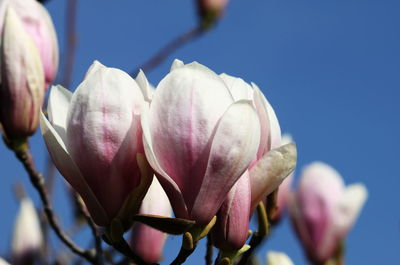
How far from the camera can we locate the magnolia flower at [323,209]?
1792 millimetres

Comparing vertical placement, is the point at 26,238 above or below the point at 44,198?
below

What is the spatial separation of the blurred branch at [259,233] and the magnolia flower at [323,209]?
84 cm

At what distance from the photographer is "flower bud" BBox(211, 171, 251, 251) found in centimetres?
76

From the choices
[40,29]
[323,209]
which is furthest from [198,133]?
[323,209]

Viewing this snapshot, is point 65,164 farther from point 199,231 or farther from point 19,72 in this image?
point 19,72

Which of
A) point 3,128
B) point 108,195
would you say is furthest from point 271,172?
point 3,128

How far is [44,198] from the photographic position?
1174 millimetres

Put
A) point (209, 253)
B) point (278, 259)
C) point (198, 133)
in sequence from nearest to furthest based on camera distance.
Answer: point (198, 133) → point (209, 253) → point (278, 259)

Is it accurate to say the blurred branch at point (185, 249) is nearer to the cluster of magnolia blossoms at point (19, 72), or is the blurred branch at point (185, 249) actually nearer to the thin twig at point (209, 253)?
the thin twig at point (209, 253)

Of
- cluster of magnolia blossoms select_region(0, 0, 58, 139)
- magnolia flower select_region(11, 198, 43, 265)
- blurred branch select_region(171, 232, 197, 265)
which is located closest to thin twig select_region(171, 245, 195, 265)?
blurred branch select_region(171, 232, 197, 265)

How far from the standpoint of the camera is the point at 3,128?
45.1 inches

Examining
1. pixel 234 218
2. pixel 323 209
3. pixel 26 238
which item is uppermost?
pixel 234 218

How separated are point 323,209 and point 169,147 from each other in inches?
49.2

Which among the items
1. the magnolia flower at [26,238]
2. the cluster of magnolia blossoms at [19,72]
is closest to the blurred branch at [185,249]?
the cluster of magnolia blossoms at [19,72]
